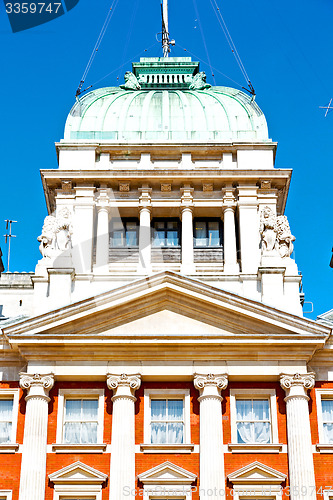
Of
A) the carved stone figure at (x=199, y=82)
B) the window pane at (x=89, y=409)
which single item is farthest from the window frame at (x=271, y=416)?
the carved stone figure at (x=199, y=82)

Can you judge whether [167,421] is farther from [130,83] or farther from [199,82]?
[199,82]

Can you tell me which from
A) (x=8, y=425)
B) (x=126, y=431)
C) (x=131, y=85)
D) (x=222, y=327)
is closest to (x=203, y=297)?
(x=222, y=327)

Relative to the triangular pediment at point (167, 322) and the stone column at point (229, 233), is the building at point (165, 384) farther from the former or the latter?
the stone column at point (229, 233)

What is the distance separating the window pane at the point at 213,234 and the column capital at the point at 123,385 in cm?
1201

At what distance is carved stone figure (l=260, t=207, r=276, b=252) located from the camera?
4388cm

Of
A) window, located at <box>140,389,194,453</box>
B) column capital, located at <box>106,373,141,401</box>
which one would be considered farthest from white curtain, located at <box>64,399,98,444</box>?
window, located at <box>140,389,194,453</box>

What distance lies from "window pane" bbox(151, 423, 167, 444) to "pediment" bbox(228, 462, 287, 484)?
9.36 ft

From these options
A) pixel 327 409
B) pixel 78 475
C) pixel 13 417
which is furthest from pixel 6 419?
pixel 327 409

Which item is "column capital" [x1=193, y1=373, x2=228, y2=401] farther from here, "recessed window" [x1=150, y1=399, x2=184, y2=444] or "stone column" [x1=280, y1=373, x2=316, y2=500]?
"stone column" [x1=280, y1=373, x2=316, y2=500]

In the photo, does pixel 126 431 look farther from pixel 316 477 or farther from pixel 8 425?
pixel 316 477

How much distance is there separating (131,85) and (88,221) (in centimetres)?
975

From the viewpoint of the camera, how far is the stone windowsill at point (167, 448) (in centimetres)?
3919

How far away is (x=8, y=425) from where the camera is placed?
40.2 meters

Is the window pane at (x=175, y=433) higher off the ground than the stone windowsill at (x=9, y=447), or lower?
higher
